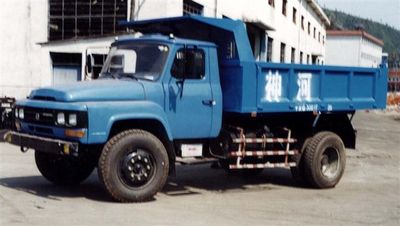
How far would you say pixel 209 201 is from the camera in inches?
358

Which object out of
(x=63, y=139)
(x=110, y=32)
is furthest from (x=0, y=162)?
(x=110, y=32)

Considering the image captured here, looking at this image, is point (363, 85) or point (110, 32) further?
point (110, 32)

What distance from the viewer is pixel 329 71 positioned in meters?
11.0

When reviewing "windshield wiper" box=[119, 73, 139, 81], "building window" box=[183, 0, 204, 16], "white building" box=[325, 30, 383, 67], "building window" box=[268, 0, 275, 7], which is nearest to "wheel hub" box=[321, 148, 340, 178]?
"windshield wiper" box=[119, 73, 139, 81]

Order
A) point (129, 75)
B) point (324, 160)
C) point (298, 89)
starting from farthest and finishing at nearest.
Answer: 1. point (324, 160)
2. point (298, 89)
3. point (129, 75)

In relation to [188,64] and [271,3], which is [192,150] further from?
[271,3]

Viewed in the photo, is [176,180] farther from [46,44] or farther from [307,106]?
[46,44]

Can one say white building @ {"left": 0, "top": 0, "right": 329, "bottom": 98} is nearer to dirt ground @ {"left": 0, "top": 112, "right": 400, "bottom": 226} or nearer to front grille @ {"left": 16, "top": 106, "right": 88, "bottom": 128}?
dirt ground @ {"left": 0, "top": 112, "right": 400, "bottom": 226}

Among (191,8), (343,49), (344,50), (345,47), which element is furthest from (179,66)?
(345,47)

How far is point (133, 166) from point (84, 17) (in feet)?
44.5

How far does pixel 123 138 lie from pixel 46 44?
46.2 ft

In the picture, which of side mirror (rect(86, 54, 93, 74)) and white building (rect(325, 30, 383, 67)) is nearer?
side mirror (rect(86, 54, 93, 74))

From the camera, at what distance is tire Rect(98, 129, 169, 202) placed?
8.34 meters

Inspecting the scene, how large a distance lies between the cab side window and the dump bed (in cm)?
60
